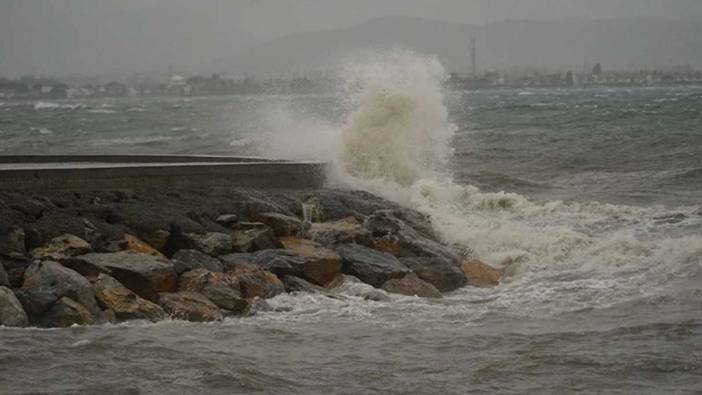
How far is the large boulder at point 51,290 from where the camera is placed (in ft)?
30.2

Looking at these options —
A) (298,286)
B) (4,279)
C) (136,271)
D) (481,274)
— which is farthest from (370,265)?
(4,279)

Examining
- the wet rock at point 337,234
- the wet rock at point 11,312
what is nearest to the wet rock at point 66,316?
the wet rock at point 11,312

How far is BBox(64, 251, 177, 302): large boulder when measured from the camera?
392 inches

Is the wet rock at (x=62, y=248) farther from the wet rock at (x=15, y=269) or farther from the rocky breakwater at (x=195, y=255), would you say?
the wet rock at (x=15, y=269)

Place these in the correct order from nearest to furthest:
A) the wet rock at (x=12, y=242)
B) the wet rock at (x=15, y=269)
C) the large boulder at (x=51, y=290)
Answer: the large boulder at (x=51, y=290)
the wet rock at (x=15, y=269)
the wet rock at (x=12, y=242)

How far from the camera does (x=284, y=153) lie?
20.2 metres

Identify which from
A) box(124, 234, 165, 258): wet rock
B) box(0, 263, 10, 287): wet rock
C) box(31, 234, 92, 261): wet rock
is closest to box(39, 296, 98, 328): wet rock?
box(0, 263, 10, 287): wet rock

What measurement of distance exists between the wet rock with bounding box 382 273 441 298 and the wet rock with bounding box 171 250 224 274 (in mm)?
1803

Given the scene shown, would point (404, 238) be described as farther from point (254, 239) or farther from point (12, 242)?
point (12, 242)

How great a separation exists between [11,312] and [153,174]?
4359mm

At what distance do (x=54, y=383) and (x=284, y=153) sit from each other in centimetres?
1299

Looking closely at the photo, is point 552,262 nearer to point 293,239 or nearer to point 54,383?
point 293,239

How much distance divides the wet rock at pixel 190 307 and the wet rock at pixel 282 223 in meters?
2.60

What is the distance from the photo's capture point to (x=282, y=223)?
41.0 feet
